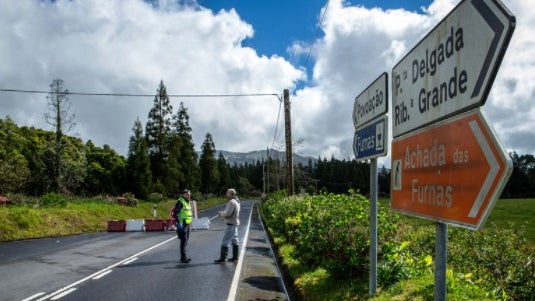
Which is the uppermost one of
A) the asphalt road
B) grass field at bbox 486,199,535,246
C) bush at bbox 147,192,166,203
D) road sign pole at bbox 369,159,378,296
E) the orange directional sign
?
the orange directional sign

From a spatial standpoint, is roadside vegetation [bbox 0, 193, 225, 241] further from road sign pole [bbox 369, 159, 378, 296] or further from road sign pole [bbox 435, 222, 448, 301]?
road sign pole [bbox 435, 222, 448, 301]

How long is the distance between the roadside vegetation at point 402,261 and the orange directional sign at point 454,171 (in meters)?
2.36

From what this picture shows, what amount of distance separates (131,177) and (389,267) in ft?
192

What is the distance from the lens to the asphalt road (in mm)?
8391

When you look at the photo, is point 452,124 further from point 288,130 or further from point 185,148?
point 185,148

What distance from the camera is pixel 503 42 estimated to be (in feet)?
6.66

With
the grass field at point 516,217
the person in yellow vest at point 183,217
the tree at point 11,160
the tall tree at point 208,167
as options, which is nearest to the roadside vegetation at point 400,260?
the person in yellow vest at point 183,217

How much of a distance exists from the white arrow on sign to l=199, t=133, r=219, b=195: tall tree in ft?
323

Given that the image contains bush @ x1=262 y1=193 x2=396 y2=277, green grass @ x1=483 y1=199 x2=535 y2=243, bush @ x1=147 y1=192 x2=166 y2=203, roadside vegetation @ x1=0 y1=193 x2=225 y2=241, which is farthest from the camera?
bush @ x1=147 y1=192 x2=166 y2=203

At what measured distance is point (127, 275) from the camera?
10398 millimetres

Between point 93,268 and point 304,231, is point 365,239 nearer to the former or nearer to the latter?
point 304,231

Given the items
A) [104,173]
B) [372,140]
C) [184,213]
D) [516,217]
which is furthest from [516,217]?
[104,173]

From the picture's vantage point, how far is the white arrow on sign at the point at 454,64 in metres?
2.12

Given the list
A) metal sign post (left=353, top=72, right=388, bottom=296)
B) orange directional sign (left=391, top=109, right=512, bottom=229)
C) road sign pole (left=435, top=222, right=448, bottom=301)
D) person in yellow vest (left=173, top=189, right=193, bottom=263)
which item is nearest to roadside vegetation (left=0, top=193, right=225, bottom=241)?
person in yellow vest (left=173, top=189, right=193, bottom=263)
